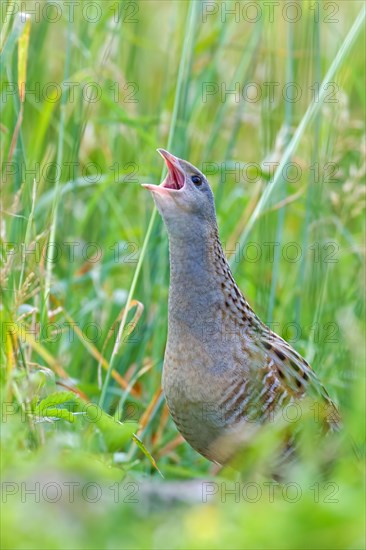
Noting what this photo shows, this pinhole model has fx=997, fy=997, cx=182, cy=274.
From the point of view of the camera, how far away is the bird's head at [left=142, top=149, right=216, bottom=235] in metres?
2.83

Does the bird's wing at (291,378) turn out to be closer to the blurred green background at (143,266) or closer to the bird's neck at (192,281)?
the blurred green background at (143,266)

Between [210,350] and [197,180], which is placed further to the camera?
[197,180]

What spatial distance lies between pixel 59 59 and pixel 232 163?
1.90 metres

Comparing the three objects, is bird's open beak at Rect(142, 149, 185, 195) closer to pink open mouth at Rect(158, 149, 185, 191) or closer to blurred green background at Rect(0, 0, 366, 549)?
pink open mouth at Rect(158, 149, 185, 191)

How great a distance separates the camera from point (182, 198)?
2854 mm

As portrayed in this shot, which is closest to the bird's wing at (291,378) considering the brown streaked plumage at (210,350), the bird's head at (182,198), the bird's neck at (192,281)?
the brown streaked plumage at (210,350)

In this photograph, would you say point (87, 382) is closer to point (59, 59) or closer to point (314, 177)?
point (314, 177)

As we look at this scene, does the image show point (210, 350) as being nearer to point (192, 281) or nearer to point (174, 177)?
point (192, 281)

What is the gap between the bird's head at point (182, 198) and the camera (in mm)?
2830

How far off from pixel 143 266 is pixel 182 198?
30.3 inches

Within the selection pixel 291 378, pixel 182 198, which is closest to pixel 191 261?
pixel 182 198

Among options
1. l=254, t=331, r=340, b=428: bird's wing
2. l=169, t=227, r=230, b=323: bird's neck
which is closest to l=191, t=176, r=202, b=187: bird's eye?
l=169, t=227, r=230, b=323: bird's neck

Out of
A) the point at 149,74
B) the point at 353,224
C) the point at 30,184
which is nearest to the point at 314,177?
the point at 30,184

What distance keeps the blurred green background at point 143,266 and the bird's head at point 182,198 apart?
148 mm
